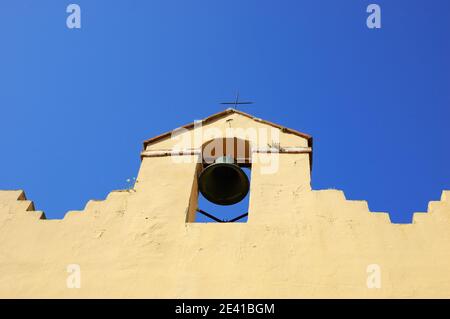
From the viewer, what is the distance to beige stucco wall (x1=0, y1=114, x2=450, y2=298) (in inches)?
252

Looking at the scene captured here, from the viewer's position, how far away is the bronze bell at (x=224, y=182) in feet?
26.7

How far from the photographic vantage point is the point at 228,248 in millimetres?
6809

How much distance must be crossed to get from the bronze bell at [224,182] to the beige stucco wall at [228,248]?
41cm

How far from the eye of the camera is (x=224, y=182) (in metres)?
8.36

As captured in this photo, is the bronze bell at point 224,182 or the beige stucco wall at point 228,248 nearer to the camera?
the beige stucco wall at point 228,248

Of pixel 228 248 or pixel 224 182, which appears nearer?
pixel 228 248

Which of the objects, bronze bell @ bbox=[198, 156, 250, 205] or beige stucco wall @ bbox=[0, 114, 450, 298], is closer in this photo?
beige stucco wall @ bbox=[0, 114, 450, 298]

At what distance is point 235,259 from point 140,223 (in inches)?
48.0

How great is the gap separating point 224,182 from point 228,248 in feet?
5.48

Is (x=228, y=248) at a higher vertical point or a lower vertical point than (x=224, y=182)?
lower

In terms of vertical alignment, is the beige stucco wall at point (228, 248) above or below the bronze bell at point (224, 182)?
below

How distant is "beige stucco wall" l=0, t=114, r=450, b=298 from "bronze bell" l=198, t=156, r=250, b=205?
1.34ft

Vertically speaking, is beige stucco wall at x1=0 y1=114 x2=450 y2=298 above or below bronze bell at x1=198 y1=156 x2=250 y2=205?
below
